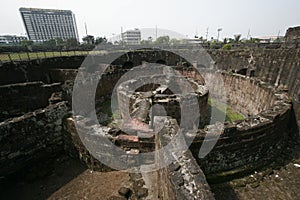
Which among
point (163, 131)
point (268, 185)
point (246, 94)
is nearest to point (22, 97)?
point (163, 131)

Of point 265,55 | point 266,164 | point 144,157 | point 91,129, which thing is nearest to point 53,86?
point 91,129

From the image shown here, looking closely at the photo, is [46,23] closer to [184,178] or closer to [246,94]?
[246,94]

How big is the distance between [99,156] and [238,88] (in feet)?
30.3

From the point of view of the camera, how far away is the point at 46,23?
98.4 meters

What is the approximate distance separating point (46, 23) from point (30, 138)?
11769 centimetres

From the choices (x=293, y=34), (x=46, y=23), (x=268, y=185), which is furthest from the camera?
(x=46, y=23)

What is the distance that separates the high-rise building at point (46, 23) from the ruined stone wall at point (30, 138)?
100 metres

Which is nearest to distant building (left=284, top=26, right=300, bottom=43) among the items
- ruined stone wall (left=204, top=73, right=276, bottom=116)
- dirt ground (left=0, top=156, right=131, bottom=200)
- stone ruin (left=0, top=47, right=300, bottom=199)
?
stone ruin (left=0, top=47, right=300, bottom=199)

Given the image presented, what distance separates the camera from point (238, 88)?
10570 millimetres

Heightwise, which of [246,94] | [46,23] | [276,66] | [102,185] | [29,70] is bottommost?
[102,185]

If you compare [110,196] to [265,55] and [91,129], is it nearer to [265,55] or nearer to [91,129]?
[91,129]

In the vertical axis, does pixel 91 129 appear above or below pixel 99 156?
above

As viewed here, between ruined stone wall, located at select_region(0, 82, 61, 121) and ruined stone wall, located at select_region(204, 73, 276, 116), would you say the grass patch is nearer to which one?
ruined stone wall, located at select_region(204, 73, 276, 116)

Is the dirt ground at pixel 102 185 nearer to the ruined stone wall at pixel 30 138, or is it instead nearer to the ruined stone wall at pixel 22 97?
the ruined stone wall at pixel 30 138
